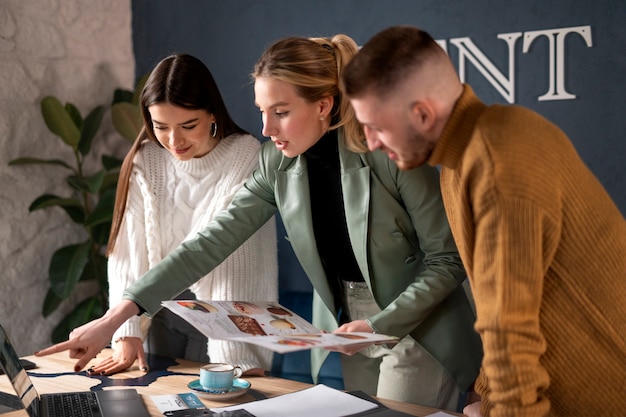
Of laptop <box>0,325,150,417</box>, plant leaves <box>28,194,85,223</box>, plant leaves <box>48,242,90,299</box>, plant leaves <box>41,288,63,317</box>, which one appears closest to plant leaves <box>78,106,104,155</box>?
plant leaves <box>28,194,85,223</box>

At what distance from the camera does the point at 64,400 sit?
1884mm

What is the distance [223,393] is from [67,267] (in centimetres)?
197

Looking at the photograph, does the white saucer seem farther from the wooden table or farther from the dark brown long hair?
the dark brown long hair

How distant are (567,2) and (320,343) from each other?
2.05 m

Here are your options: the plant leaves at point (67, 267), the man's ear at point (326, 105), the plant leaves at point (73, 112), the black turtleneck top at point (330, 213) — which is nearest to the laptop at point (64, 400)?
the black turtleneck top at point (330, 213)

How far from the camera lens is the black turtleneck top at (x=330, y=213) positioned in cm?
220

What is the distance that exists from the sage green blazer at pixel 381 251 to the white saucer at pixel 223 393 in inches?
11.5

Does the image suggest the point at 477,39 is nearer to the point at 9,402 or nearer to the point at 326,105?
the point at 326,105

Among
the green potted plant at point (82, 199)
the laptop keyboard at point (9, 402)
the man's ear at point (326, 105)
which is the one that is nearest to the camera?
the laptop keyboard at point (9, 402)

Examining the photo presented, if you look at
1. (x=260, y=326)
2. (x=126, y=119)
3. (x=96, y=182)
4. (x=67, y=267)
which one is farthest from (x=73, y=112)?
(x=260, y=326)

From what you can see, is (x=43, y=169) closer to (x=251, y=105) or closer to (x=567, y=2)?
(x=251, y=105)

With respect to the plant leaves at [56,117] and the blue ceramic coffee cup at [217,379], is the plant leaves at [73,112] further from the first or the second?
the blue ceramic coffee cup at [217,379]

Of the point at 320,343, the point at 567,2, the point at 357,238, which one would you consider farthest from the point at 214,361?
the point at 567,2

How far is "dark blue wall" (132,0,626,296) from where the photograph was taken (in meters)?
2.93
